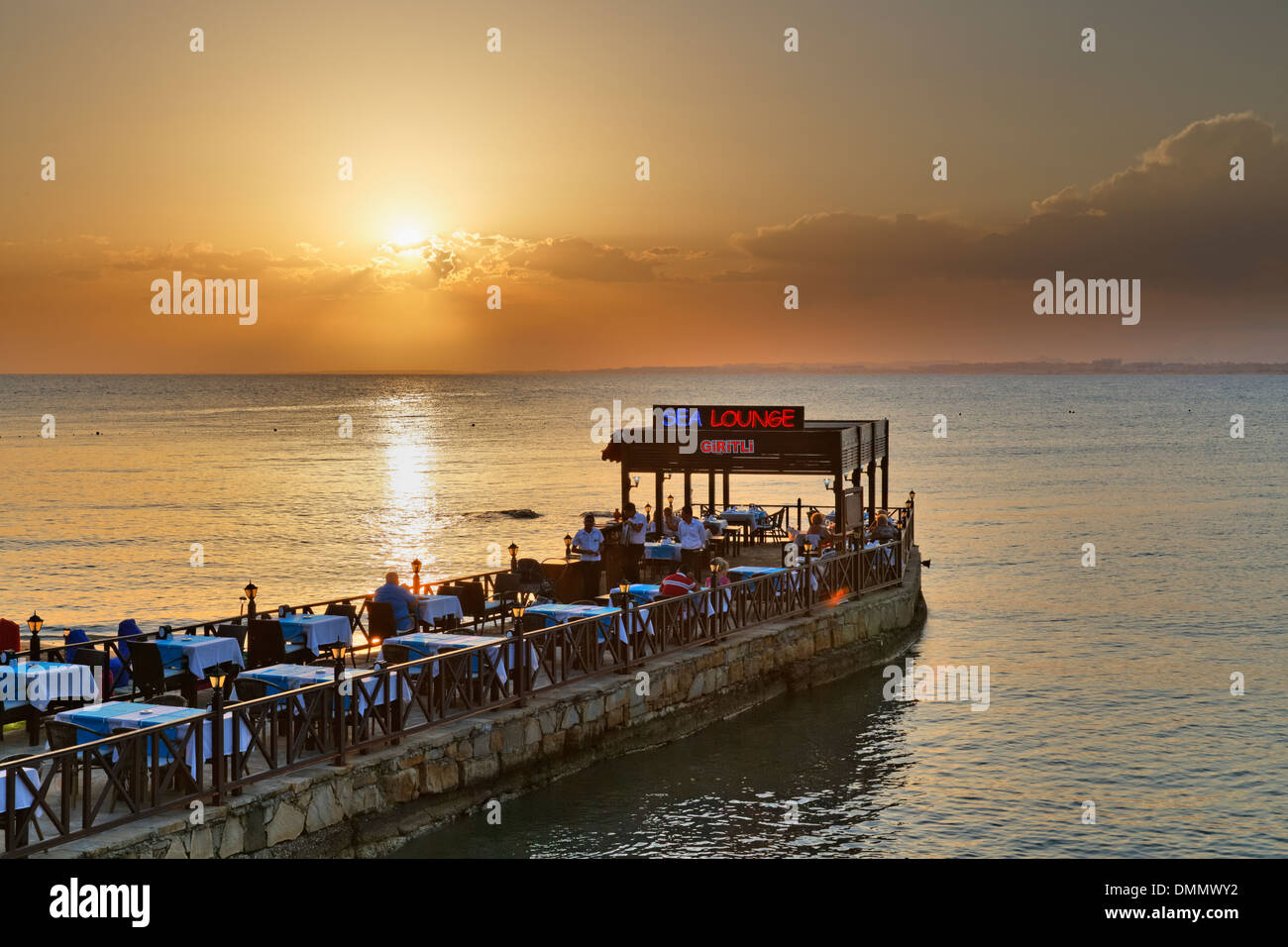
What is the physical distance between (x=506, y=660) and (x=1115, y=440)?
115025mm

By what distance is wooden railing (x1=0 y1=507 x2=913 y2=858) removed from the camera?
9992 mm

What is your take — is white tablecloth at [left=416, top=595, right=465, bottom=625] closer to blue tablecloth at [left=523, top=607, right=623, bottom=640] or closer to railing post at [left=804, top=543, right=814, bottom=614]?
blue tablecloth at [left=523, top=607, right=623, bottom=640]

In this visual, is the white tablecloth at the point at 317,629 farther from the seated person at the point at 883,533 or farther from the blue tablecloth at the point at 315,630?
the seated person at the point at 883,533

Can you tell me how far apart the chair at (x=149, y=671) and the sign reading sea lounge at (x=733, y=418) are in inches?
501

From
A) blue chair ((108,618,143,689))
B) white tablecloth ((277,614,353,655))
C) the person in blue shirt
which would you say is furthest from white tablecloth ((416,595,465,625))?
blue chair ((108,618,143,689))

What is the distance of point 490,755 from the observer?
1435cm

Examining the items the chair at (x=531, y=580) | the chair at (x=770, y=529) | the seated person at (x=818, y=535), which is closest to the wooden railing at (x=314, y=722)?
the chair at (x=531, y=580)

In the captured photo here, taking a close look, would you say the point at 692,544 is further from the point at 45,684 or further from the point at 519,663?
the point at 45,684

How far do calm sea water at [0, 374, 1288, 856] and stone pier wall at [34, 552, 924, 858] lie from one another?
1.22 ft

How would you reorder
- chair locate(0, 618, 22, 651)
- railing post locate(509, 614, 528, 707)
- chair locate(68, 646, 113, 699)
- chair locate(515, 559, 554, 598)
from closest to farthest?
chair locate(68, 646, 113, 699), railing post locate(509, 614, 528, 707), chair locate(0, 618, 22, 651), chair locate(515, 559, 554, 598)
